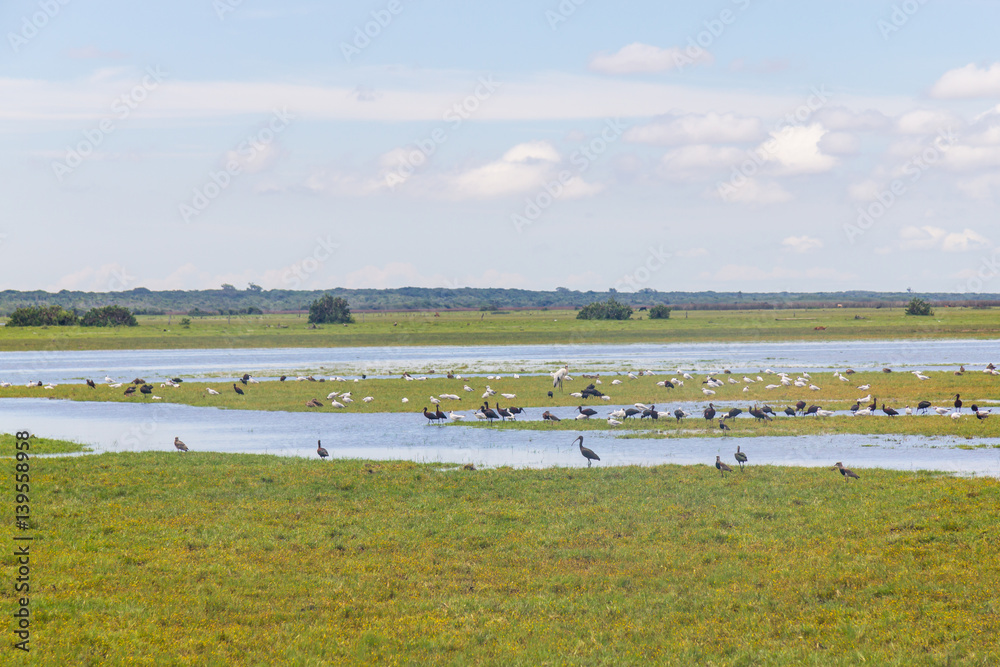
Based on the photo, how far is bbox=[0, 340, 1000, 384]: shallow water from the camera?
64375mm

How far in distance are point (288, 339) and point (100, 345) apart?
20.1 metres

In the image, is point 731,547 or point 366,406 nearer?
point 731,547

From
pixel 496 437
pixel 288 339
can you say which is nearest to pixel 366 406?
pixel 496 437

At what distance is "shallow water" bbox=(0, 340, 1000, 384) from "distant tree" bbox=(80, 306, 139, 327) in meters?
23.7

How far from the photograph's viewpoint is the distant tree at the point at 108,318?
392 ft

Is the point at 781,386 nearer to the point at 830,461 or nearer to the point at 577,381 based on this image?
the point at 577,381

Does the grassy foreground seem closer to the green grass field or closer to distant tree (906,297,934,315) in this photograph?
the green grass field

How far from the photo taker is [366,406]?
44375mm

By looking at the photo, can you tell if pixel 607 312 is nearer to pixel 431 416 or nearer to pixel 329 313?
pixel 329 313

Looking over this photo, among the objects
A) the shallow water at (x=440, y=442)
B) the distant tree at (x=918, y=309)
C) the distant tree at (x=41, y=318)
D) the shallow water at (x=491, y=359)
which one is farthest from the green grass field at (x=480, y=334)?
the shallow water at (x=440, y=442)

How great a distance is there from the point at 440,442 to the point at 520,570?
55.7ft

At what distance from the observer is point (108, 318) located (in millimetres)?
122125

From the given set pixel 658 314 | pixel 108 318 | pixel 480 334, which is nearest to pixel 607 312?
pixel 658 314

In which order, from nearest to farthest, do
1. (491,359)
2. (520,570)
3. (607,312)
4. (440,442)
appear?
(520,570) → (440,442) → (491,359) → (607,312)
